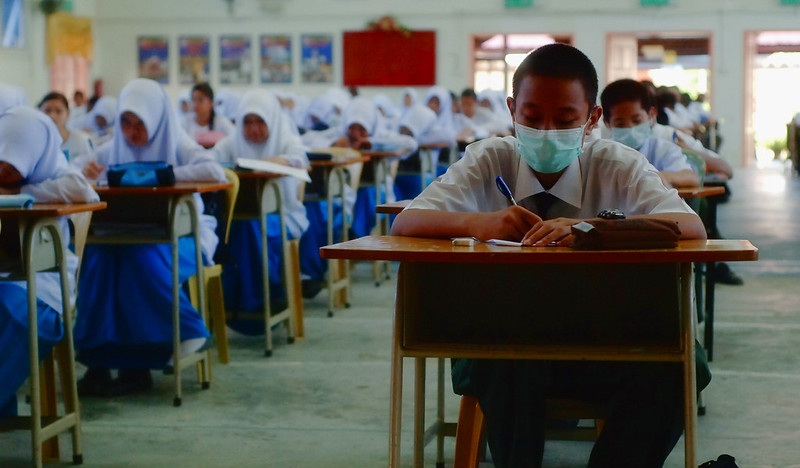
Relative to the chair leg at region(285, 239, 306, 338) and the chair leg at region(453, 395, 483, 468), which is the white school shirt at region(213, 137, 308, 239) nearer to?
the chair leg at region(285, 239, 306, 338)

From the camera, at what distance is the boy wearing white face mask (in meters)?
4.46

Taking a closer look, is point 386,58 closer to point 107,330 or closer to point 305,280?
point 305,280

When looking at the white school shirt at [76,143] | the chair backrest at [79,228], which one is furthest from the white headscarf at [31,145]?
the white school shirt at [76,143]

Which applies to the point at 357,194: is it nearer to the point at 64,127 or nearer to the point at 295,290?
the point at 64,127

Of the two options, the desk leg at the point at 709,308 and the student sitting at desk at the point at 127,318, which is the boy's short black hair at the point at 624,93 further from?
the student sitting at desk at the point at 127,318

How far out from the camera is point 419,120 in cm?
1251

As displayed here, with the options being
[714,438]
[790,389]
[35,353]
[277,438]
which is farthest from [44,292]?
[790,389]

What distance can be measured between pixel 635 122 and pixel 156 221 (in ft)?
5.96

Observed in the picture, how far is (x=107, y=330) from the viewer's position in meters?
4.23

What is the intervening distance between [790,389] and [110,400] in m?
2.40

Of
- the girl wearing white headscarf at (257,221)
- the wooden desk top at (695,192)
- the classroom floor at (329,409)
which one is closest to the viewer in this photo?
the classroom floor at (329,409)


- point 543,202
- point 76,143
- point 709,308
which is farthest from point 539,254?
point 76,143

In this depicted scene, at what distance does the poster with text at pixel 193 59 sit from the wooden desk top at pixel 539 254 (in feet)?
61.2

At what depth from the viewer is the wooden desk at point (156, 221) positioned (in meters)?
4.11
